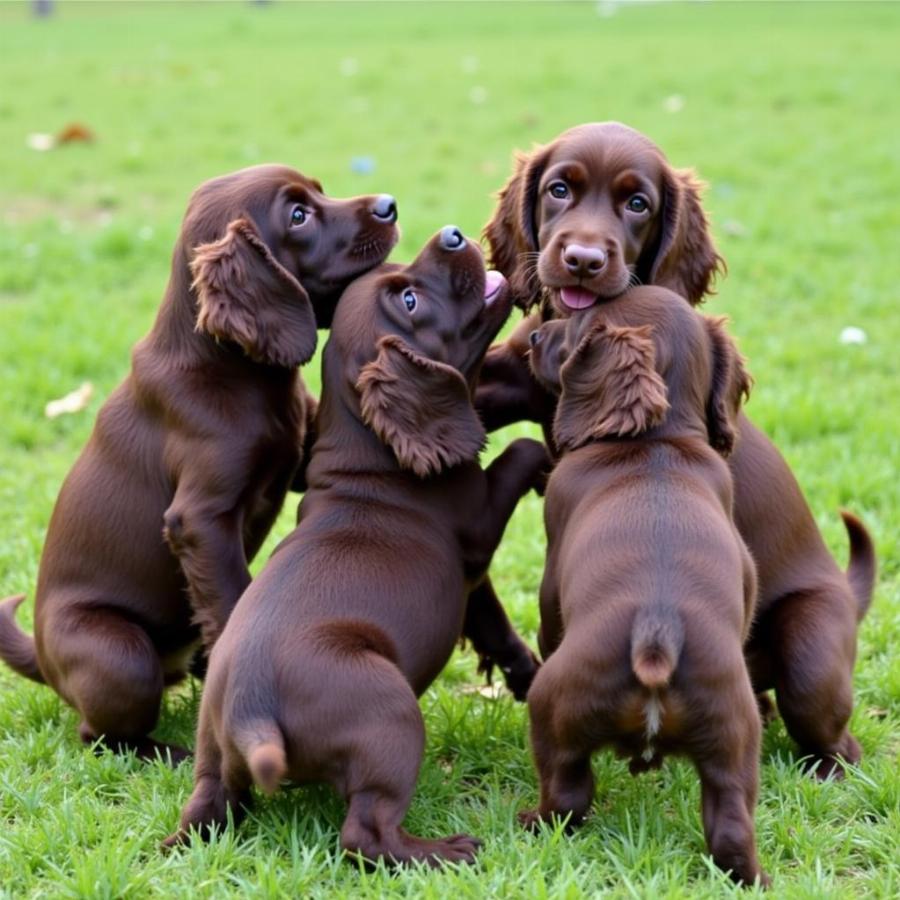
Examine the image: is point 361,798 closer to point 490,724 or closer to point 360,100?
point 490,724

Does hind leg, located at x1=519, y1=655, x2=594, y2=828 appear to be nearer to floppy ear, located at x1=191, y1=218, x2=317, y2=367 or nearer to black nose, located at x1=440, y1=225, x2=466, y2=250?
floppy ear, located at x1=191, y1=218, x2=317, y2=367

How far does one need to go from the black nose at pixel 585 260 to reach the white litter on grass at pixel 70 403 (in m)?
3.63

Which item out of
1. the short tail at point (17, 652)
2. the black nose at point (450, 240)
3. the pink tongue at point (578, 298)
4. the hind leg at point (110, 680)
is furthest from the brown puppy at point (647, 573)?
the short tail at point (17, 652)

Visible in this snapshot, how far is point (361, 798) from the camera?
142 inches

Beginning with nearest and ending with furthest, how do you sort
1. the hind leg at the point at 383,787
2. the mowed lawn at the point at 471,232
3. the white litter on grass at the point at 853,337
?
the hind leg at the point at 383,787 < the mowed lawn at the point at 471,232 < the white litter on grass at the point at 853,337

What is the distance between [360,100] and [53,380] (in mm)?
9320

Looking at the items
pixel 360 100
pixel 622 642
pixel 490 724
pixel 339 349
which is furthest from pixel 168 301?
pixel 360 100

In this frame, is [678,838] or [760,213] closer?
[678,838]

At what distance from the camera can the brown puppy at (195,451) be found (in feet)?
14.1

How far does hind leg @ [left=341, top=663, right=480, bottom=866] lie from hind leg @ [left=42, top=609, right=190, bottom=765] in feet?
3.26

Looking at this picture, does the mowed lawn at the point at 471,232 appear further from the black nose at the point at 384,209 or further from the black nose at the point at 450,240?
the black nose at the point at 384,209

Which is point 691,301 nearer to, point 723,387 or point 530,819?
point 723,387

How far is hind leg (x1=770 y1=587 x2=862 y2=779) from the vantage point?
4160 mm

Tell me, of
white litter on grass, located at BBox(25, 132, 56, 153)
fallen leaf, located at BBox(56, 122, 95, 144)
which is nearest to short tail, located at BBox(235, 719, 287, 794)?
white litter on grass, located at BBox(25, 132, 56, 153)
